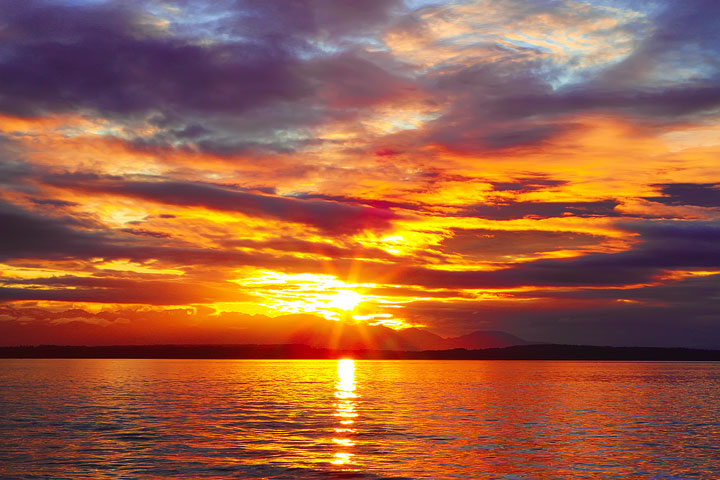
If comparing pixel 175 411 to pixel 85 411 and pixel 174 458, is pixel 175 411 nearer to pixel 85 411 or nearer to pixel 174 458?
pixel 85 411

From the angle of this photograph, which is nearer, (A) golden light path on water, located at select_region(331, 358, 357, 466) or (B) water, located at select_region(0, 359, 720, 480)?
(B) water, located at select_region(0, 359, 720, 480)

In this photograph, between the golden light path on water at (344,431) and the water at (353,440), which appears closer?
the water at (353,440)

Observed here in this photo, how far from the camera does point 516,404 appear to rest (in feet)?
325

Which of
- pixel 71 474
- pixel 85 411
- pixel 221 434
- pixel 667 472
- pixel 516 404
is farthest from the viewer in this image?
pixel 516 404

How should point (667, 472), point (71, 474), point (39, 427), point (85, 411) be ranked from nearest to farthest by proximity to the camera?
1. point (71, 474)
2. point (667, 472)
3. point (39, 427)
4. point (85, 411)

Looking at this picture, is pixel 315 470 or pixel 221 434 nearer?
pixel 315 470

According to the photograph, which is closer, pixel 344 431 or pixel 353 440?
pixel 353 440

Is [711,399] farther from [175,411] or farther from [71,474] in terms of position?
[71,474]

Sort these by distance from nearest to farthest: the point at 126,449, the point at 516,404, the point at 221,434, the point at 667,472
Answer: the point at 667,472 → the point at 126,449 → the point at 221,434 → the point at 516,404

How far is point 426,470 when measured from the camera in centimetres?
4353

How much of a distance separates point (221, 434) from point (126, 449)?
428 inches

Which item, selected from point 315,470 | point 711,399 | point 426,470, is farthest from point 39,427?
point 711,399

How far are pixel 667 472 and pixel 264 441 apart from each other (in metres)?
31.3

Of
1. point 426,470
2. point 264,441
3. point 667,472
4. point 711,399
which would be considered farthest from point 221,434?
point 711,399
